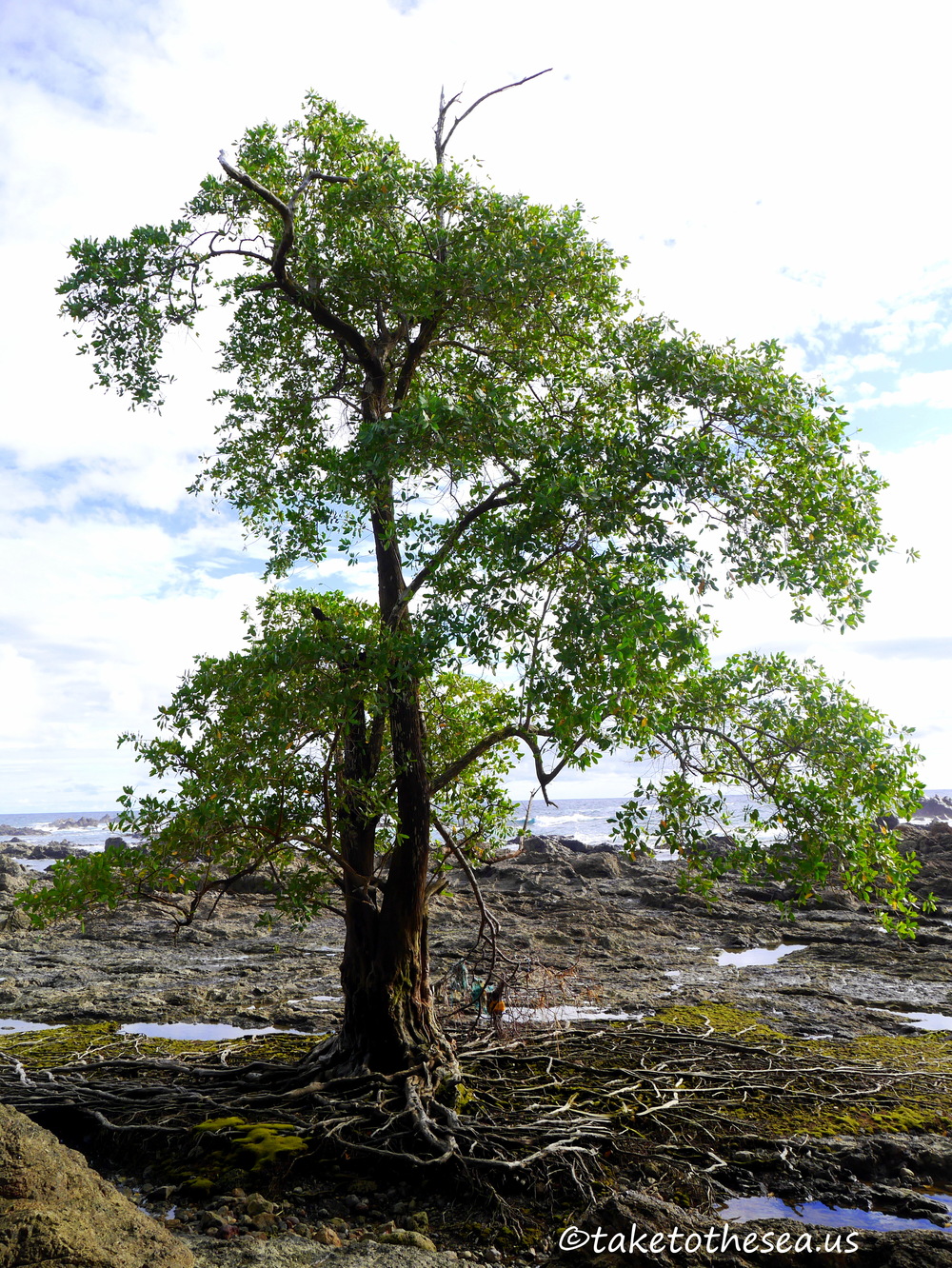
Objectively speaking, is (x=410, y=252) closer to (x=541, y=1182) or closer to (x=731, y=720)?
(x=731, y=720)

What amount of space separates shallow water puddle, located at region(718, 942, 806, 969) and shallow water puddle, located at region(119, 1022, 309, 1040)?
9089 millimetres

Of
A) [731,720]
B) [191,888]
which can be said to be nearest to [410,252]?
[731,720]

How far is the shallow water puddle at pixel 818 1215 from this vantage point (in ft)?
21.3

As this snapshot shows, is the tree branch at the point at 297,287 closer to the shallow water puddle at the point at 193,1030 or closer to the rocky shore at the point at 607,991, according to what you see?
the rocky shore at the point at 607,991

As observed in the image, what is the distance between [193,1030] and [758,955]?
11.2 m

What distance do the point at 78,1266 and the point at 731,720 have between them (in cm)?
660

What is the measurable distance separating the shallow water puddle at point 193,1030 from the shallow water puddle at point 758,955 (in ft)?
29.8

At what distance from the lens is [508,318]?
384 inches

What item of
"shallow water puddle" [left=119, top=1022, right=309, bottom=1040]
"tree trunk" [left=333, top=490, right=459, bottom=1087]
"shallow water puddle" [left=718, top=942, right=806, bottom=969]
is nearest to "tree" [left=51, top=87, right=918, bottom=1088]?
"tree trunk" [left=333, top=490, right=459, bottom=1087]

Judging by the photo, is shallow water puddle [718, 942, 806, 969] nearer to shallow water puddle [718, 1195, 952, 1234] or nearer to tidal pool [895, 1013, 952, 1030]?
tidal pool [895, 1013, 952, 1030]

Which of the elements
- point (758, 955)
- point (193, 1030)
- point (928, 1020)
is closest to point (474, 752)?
point (193, 1030)

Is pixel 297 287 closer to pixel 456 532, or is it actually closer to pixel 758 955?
pixel 456 532

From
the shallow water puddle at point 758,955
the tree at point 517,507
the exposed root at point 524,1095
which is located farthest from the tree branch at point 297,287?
the shallow water puddle at point 758,955

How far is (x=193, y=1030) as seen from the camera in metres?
12.2
